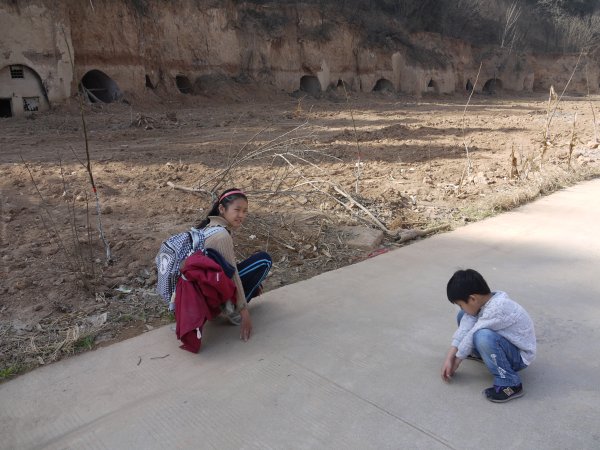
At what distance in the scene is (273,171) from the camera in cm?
820

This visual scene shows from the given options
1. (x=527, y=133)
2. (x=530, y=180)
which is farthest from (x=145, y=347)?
(x=527, y=133)

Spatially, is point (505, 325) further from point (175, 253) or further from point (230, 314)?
point (175, 253)

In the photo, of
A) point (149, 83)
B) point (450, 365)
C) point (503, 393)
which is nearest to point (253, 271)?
point (450, 365)

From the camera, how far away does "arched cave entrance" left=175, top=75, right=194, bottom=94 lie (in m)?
20.1

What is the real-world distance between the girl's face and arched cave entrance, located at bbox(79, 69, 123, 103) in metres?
15.7

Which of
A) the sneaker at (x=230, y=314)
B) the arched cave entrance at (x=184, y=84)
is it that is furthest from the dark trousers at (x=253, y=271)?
the arched cave entrance at (x=184, y=84)

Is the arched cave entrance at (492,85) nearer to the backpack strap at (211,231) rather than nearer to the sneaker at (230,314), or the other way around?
the sneaker at (230,314)

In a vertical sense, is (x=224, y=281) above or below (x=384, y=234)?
above

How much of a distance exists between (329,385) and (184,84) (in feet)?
62.9

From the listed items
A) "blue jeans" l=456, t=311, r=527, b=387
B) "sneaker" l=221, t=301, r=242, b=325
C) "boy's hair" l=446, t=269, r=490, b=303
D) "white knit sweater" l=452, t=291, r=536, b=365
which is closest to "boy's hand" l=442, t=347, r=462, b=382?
"white knit sweater" l=452, t=291, r=536, b=365

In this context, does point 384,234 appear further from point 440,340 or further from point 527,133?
point 527,133

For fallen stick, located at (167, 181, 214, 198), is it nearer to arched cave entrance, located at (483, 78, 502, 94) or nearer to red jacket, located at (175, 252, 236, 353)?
red jacket, located at (175, 252, 236, 353)

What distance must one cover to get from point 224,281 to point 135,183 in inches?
184

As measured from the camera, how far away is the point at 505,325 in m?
2.62
